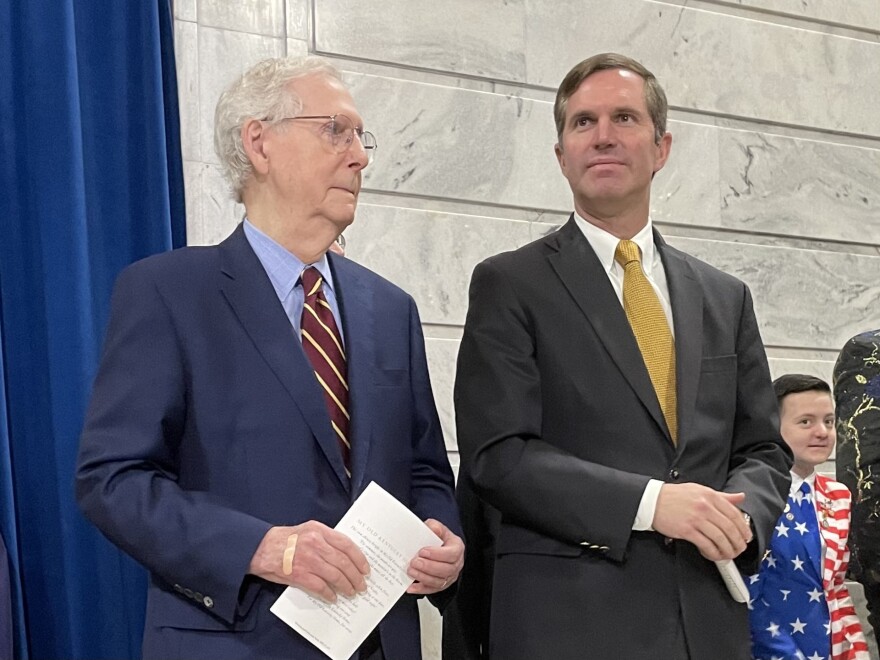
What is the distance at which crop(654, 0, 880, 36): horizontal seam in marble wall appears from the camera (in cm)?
531

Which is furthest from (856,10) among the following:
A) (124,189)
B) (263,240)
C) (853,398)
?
(263,240)

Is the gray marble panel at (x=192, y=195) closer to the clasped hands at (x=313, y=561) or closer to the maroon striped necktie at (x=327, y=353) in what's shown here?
the maroon striped necktie at (x=327, y=353)

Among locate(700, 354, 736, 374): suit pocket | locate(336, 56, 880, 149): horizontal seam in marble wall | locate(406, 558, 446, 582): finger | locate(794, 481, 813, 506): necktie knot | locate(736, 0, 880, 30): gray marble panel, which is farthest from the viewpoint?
locate(736, 0, 880, 30): gray marble panel

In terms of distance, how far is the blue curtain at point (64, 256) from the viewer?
11.5ft

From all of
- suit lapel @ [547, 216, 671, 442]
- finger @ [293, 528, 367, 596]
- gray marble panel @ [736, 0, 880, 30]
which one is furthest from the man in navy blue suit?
gray marble panel @ [736, 0, 880, 30]

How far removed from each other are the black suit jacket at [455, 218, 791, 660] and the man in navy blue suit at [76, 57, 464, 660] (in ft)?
0.52

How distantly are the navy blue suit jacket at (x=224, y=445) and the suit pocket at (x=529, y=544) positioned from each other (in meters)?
0.16

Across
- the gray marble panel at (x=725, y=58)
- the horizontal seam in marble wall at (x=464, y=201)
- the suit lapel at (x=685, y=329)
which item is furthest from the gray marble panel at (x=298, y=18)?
the suit lapel at (x=685, y=329)

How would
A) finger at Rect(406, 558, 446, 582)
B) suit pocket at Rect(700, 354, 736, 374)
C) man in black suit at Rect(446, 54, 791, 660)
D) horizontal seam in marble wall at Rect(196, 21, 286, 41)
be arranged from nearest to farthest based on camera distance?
1. finger at Rect(406, 558, 446, 582)
2. man in black suit at Rect(446, 54, 791, 660)
3. suit pocket at Rect(700, 354, 736, 374)
4. horizontal seam in marble wall at Rect(196, 21, 286, 41)

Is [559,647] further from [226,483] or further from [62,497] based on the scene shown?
[62,497]

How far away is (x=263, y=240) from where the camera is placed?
2625 mm

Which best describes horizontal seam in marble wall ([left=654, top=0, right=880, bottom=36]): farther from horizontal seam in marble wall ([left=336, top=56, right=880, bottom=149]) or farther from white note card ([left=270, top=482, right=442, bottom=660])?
white note card ([left=270, top=482, right=442, bottom=660])

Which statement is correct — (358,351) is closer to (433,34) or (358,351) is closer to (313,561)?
(313,561)

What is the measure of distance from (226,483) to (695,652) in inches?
39.7
